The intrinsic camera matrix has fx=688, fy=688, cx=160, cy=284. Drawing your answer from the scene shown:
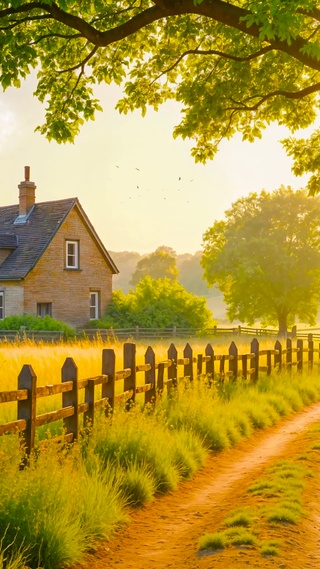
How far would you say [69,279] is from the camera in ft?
143

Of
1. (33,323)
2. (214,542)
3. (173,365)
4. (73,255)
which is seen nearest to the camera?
(214,542)

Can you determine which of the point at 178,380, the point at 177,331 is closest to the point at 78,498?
the point at 178,380

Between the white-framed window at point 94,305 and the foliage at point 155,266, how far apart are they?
77.7 meters

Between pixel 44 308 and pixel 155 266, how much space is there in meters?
84.8

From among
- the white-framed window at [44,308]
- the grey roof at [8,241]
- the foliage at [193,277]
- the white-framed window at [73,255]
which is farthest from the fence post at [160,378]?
the foliage at [193,277]

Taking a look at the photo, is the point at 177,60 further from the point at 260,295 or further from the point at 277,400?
the point at 260,295

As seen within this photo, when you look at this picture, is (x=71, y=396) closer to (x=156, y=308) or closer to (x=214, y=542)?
(x=214, y=542)

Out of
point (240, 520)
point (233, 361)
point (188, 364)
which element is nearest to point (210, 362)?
point (188, 364)

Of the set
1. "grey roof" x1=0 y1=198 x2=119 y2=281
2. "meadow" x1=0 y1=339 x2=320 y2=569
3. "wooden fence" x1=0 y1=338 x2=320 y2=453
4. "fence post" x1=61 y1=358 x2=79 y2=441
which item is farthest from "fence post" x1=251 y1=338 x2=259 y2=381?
"grey roof" x1=0 y1=198 x2=119 y2=281

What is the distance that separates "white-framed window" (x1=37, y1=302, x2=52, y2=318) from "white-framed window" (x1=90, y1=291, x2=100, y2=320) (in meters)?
3.67

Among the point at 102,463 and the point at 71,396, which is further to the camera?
the point at 71,396

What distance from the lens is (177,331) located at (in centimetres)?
4438

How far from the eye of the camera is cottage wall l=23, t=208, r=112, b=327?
41.7m

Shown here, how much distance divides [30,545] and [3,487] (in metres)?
0.59
